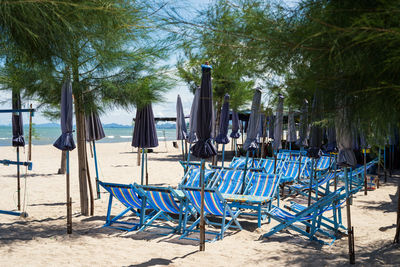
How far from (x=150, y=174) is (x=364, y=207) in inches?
260

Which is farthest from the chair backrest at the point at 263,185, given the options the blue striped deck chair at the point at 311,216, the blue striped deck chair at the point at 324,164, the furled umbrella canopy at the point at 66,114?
the blue striped deck chair at the point at 324,164

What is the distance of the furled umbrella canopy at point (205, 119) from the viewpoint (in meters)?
4.91

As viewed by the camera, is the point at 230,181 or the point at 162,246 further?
the point at 230,181

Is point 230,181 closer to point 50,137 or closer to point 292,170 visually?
point 292,170

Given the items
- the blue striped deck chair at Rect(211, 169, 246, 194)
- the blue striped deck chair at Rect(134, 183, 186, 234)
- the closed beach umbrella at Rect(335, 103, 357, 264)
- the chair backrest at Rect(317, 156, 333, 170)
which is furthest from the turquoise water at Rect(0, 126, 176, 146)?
the closed beach umbrella at Rect(335, 103, 357, 264)

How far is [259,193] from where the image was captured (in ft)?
22.2

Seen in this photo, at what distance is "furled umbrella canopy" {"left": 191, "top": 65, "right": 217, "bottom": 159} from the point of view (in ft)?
16.1

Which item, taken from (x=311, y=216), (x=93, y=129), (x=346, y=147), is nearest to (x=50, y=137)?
(x=93, y=129)

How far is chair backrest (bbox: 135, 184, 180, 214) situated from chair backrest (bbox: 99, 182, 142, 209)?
20 centimetres

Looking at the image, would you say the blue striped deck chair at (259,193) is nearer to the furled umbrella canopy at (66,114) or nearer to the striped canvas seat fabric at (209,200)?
the striped canvas seat fabric at (209,200)

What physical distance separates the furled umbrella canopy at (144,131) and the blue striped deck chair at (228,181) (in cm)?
131

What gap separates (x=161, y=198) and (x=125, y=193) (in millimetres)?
580

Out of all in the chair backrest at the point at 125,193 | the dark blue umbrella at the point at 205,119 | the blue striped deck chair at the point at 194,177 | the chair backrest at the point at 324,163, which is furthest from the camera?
the chair backrest at the point at 324,163

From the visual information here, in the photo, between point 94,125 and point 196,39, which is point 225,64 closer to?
point 196,39
